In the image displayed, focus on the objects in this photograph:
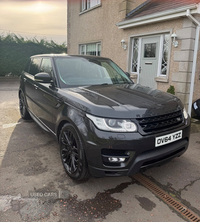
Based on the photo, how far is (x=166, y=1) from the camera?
7320mm

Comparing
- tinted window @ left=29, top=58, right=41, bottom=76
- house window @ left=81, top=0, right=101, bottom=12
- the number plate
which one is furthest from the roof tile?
the number plate

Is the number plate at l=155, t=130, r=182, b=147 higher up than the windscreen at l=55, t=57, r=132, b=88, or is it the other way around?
the windscreen at l=55, t=57, r=132, b=88

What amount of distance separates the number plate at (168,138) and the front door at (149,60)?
16.0 feet

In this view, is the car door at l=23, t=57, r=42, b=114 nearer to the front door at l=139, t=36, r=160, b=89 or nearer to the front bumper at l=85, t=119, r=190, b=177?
the front bumper at l=85, t=119, r=190, b=177

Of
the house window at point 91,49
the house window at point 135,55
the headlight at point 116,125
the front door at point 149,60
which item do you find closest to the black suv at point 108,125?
the headlight at point 116,125

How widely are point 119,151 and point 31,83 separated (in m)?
2.99

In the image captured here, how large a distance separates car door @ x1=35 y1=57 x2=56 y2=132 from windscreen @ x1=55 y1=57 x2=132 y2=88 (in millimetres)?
209

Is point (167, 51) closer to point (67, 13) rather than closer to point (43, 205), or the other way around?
point (43, 205)

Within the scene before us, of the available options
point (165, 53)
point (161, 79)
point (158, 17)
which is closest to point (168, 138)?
point (161, 79)

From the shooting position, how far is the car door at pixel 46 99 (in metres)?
3.33

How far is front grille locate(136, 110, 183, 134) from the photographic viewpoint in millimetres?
2359

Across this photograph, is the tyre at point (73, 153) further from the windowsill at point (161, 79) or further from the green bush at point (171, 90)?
the windowsill at point (161, 79)

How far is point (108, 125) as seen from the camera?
7.53ft

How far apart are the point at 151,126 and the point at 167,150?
1.25 feet
